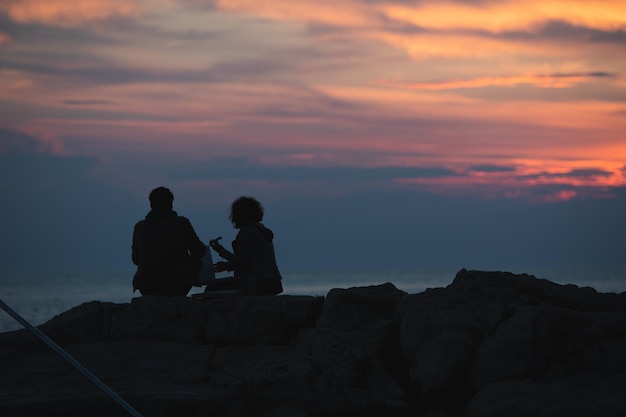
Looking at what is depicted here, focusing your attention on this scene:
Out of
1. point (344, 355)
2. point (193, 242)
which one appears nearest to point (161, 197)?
point (193, 242)

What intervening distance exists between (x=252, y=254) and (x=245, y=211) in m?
0.51

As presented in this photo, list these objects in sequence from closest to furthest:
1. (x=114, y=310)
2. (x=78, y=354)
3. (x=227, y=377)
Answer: (x=227, y=377) < (x=78, y=354) < (x=114, y=310)

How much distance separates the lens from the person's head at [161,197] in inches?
422

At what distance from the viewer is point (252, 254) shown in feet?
36.6

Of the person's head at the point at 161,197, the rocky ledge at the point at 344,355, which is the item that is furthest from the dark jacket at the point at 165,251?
the rocky ledge at the point at 344,355

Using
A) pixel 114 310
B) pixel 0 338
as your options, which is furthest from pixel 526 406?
pixel 0 338

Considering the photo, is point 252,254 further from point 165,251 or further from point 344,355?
point 344,355

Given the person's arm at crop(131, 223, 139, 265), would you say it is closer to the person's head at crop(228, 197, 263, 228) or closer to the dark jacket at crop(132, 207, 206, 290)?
the dark jacket at crop(132, 207, 206, 290)

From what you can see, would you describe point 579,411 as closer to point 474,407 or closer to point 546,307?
point 474,407

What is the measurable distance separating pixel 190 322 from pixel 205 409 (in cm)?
220

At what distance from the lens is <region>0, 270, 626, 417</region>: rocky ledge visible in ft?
25.7

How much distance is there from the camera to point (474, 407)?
785 centimetres

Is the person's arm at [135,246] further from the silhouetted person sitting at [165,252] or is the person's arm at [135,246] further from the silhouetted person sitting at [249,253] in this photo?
the silhouetted person sitting at [249,253]

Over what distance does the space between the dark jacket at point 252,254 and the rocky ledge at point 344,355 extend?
1.07 metres
